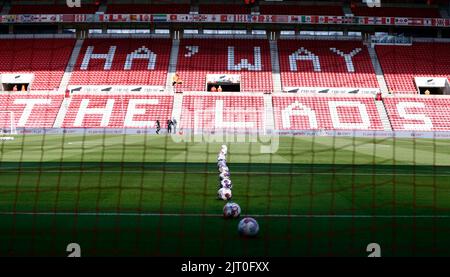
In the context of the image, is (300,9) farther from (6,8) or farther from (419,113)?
(6,8)

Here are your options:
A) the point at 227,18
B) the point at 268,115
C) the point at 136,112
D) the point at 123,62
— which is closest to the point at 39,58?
the point at 123,62

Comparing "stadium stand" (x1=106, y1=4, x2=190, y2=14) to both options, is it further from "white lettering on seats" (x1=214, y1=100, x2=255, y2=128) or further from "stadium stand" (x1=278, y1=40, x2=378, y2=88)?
"white lettering on seats" (x1=214, y1=100, x2=255, y2=128)

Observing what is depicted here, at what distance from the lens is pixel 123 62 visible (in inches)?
1839

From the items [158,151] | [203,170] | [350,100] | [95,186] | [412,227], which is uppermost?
[350,100]

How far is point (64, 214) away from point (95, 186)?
346 cm

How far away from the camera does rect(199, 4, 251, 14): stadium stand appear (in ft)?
162

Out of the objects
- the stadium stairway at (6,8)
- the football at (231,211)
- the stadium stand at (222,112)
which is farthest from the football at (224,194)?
the stadium stairway at (6,8)

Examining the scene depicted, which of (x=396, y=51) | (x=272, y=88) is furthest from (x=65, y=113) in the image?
(x=396, y=51)

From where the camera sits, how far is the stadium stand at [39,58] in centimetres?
4531

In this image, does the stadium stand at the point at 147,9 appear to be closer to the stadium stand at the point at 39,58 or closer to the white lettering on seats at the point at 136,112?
the stadium stand at the point at 39,58

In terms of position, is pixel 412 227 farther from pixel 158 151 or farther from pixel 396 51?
pixel 396 51

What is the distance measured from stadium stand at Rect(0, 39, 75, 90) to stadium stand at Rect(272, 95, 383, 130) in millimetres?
16986

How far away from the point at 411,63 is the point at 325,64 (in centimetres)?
694

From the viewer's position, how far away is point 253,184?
13734mm
